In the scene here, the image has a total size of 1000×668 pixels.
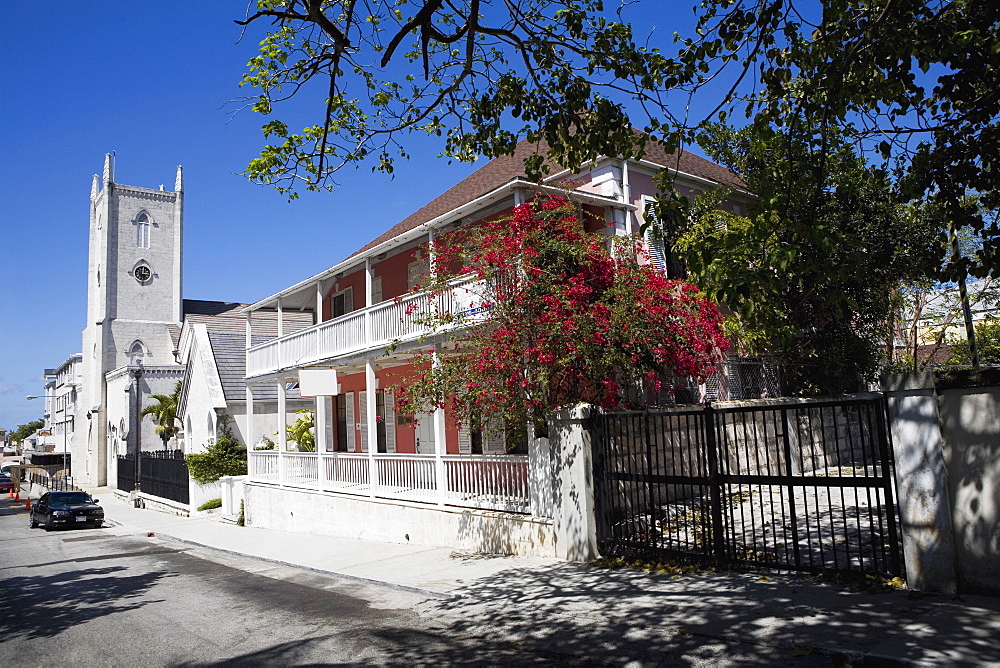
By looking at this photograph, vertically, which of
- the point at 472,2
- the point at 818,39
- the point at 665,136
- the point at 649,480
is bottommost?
the point at 649,480

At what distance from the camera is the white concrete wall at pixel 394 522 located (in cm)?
1111

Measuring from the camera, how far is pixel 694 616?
22.7 feet

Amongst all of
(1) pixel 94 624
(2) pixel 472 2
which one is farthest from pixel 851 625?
(1) pixel 94 624

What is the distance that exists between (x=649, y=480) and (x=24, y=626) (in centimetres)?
807

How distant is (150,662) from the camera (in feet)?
22.2

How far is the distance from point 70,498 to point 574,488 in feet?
74.1

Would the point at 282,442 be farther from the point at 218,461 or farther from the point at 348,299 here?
the point at 218,461

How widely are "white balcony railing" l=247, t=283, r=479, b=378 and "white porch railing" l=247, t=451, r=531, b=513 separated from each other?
249cm

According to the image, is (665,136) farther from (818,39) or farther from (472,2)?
(472,2)

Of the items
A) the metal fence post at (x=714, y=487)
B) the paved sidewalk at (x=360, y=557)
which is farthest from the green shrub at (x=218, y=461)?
the metal fence post at (x=714, y=487)

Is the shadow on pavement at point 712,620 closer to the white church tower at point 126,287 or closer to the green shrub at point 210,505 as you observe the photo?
the green shrub at point 210,505

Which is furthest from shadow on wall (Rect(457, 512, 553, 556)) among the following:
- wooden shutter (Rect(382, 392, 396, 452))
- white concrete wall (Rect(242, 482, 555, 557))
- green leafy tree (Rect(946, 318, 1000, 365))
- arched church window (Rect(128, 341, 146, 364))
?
arched church window (Rect(128, 341, 146, 364))

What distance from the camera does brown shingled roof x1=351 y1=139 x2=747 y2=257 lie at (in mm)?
17141

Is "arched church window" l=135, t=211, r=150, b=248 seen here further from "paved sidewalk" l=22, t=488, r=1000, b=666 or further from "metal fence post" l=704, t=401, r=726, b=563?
"metal fence post" l=704, t=401, r=726, b=563
